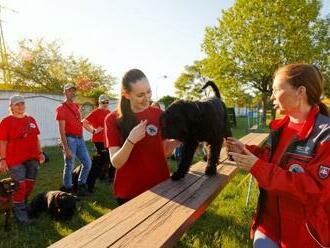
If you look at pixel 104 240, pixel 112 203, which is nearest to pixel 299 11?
pixel 112 203

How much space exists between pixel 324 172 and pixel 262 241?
0.74 m

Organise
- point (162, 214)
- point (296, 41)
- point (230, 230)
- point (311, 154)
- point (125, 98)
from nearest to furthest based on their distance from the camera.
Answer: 1. point (311, 154)
2. point (162, 214)
3. point (125, 98)
4. point (230, 230)
5. point (296, 41)

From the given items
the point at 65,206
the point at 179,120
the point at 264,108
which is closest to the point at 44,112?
the point at 65,206

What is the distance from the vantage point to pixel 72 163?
26.1 ft

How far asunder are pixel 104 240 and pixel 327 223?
1308mm

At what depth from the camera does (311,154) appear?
2260mm

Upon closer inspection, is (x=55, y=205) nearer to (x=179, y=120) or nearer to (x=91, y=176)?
(x=91, y=176)

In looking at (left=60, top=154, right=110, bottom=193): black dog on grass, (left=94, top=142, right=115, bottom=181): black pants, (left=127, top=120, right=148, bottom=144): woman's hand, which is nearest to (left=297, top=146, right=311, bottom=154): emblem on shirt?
(left=127, top=120, right=148, bottom=144): woman's hand

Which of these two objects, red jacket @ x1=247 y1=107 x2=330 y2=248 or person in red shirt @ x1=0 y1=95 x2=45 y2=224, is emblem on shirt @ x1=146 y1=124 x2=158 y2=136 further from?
person in red shirt @ x1=0 y1=95 x2=45 y2=224

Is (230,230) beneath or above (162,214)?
beneath

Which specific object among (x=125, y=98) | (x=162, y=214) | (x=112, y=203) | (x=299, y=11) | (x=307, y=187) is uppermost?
(x=299, y=11)

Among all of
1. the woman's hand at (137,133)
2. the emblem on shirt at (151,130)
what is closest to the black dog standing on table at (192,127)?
the emblem on shirt at (151,130)

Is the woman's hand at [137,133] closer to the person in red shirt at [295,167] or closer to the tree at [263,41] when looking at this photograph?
the person in red shirt at [295,167]

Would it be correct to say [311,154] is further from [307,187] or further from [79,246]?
[79,246]
